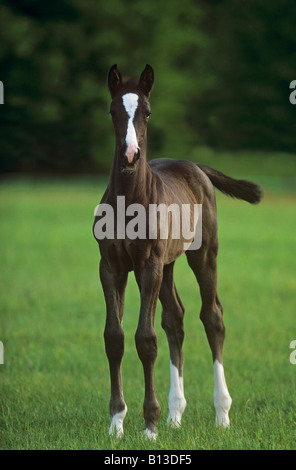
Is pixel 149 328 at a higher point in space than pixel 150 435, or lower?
higher

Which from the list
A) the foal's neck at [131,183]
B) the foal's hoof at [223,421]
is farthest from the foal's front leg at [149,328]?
the foal's hoof at [223,421]

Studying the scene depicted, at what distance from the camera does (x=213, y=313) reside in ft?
17.5

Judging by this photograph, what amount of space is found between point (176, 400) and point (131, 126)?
84.2 inches

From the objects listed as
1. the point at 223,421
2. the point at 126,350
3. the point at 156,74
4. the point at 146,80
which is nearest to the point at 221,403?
the point at 223,421

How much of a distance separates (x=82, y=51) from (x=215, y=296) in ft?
98.9

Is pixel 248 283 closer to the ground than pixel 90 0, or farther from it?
closer to the ground

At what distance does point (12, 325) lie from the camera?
10.1m

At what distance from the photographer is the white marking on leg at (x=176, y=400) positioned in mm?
5105

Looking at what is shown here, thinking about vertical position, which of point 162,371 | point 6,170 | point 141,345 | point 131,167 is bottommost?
point 162,371

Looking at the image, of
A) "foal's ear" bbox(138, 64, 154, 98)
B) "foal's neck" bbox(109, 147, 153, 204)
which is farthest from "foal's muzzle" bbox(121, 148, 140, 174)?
"foal's ear" bbox(138, 64, 154, 98)

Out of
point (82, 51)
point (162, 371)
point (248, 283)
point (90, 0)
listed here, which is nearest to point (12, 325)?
point (162, 371)

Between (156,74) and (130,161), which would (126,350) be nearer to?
(130,161)

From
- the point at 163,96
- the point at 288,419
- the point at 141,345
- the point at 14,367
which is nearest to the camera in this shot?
the point at 141,345
